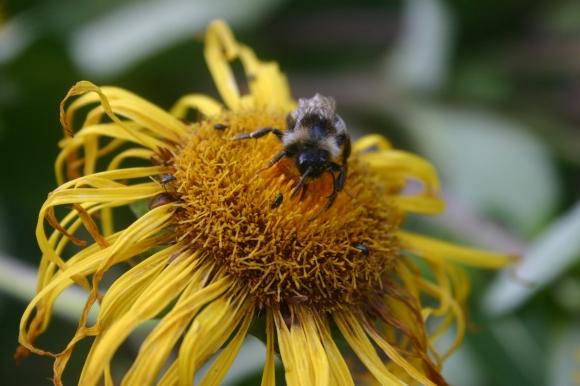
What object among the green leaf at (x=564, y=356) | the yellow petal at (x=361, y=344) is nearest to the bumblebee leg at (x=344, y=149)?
the yellow petal at (x=361, y=344)

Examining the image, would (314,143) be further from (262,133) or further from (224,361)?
(224,361)

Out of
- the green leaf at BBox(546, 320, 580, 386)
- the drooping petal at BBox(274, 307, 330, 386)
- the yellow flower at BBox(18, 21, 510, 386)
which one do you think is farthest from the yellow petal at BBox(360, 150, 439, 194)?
the green leaf at BBox(546, 320, 580, 386)

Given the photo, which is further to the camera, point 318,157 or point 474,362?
point 474,362

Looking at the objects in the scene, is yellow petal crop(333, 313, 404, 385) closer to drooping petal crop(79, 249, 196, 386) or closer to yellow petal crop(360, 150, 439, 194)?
drooping petal crop(79, 249, 196, 386)

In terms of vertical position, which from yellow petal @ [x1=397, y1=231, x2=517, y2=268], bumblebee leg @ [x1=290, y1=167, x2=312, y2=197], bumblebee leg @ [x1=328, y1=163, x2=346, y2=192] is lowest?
yellow petal @ [x1=397, y1=231, x2=517, y2=268]

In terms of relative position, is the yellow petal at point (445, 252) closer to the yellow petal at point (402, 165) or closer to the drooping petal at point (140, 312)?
the yellow petal at point (402, 165)

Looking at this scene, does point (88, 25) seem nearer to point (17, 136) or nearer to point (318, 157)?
point (17, 136)

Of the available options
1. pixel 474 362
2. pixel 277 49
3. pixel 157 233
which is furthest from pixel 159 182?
pixel 277 49
